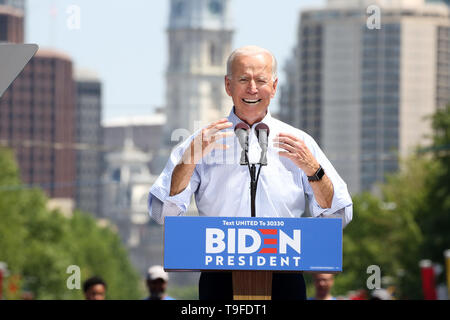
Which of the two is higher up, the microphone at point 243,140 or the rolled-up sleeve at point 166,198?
the microphone at point 243,140

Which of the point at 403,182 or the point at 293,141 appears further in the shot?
the point at 403,182

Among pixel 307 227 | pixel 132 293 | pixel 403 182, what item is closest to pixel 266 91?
pixel 307 227

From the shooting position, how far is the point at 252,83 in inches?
384

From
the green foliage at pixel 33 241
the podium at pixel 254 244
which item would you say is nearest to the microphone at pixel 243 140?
the podium at pixel 254 244

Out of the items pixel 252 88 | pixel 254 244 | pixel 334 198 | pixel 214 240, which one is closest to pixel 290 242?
pixel 254 244

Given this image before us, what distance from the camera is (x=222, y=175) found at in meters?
9.84

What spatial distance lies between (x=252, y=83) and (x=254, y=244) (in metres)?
1.37

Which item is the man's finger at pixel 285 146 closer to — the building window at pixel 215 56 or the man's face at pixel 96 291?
the man's face at pixel 96 291

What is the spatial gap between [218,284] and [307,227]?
2.91 feet

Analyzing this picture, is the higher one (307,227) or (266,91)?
(266,91)

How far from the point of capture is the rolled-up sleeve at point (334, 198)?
9719 mm
